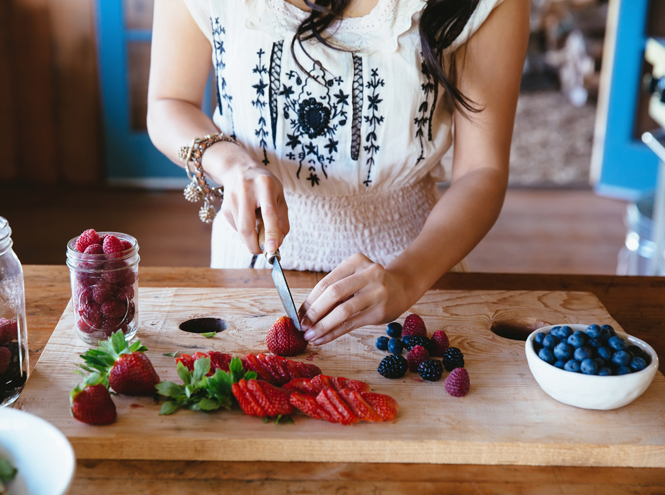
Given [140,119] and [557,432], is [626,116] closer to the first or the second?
[140,119]

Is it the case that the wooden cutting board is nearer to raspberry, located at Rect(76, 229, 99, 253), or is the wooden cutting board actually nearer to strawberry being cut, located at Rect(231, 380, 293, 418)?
strawberry being cut, located at Rect(231, 380, 293, 418)

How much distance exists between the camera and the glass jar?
966mm

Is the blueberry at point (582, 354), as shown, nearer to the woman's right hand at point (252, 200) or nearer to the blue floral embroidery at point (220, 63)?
the woman's right hand at point (252, 200)

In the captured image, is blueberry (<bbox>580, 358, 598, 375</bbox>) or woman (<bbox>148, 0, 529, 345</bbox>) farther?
woman (<bbox>148, 0, 529, 345</bbox>)

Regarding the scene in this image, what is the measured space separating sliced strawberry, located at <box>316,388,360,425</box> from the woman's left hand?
6.2 inches

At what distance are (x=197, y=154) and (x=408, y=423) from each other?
0.65 metres

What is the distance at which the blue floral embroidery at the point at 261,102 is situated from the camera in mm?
1356

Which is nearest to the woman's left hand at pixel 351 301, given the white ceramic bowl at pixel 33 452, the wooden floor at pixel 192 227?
the white ceramic bowl at pixel 33 452

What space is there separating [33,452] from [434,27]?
1001 mm

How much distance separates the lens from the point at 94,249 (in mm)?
1074

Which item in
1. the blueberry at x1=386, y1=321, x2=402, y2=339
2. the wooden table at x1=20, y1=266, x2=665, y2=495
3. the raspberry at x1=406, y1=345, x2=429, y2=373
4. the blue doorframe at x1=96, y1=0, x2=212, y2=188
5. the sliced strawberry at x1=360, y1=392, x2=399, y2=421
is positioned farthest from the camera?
the blue doorframe at x1=96, y1=0, x2=212, y2=188

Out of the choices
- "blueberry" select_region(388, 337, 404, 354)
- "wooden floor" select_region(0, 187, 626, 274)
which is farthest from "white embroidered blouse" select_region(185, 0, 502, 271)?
"wooden floor" select_region(0, 187, 626, 274)

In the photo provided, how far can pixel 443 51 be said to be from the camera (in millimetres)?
1342

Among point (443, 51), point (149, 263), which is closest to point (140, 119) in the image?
point (149, 263)
